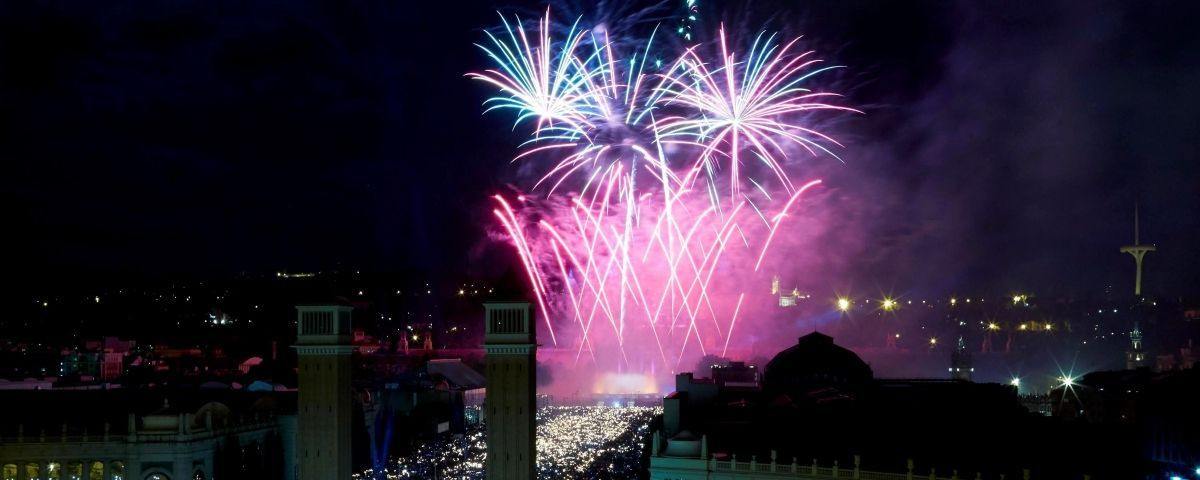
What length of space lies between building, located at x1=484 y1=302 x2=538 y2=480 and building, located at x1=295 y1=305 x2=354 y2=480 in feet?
26.4

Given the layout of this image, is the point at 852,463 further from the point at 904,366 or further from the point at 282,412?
the point at 904,366

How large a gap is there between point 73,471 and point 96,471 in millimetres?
1092

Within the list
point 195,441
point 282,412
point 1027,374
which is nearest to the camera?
point 195,441

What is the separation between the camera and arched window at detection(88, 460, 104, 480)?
157 feet

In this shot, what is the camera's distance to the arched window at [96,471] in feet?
157

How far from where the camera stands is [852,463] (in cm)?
4053

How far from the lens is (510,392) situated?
126 ft

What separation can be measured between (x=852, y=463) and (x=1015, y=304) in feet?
354

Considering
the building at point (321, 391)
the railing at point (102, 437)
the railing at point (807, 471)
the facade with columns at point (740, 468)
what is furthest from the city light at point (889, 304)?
the railing at point (102, 437)

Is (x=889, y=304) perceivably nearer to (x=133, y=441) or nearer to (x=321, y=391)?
(x=321, y=391)

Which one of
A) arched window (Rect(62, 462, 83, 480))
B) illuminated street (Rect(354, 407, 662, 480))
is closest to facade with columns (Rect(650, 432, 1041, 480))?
illuminated street (Rect(354, 407, 662, 480))

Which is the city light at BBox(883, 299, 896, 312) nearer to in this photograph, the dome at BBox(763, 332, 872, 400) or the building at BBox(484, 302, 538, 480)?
the dome at BBox(763, 332, 872, 400)

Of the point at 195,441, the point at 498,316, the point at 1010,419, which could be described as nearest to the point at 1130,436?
the point at 1010,419

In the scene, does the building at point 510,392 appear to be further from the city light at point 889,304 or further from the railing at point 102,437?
the city light at point 889,304
